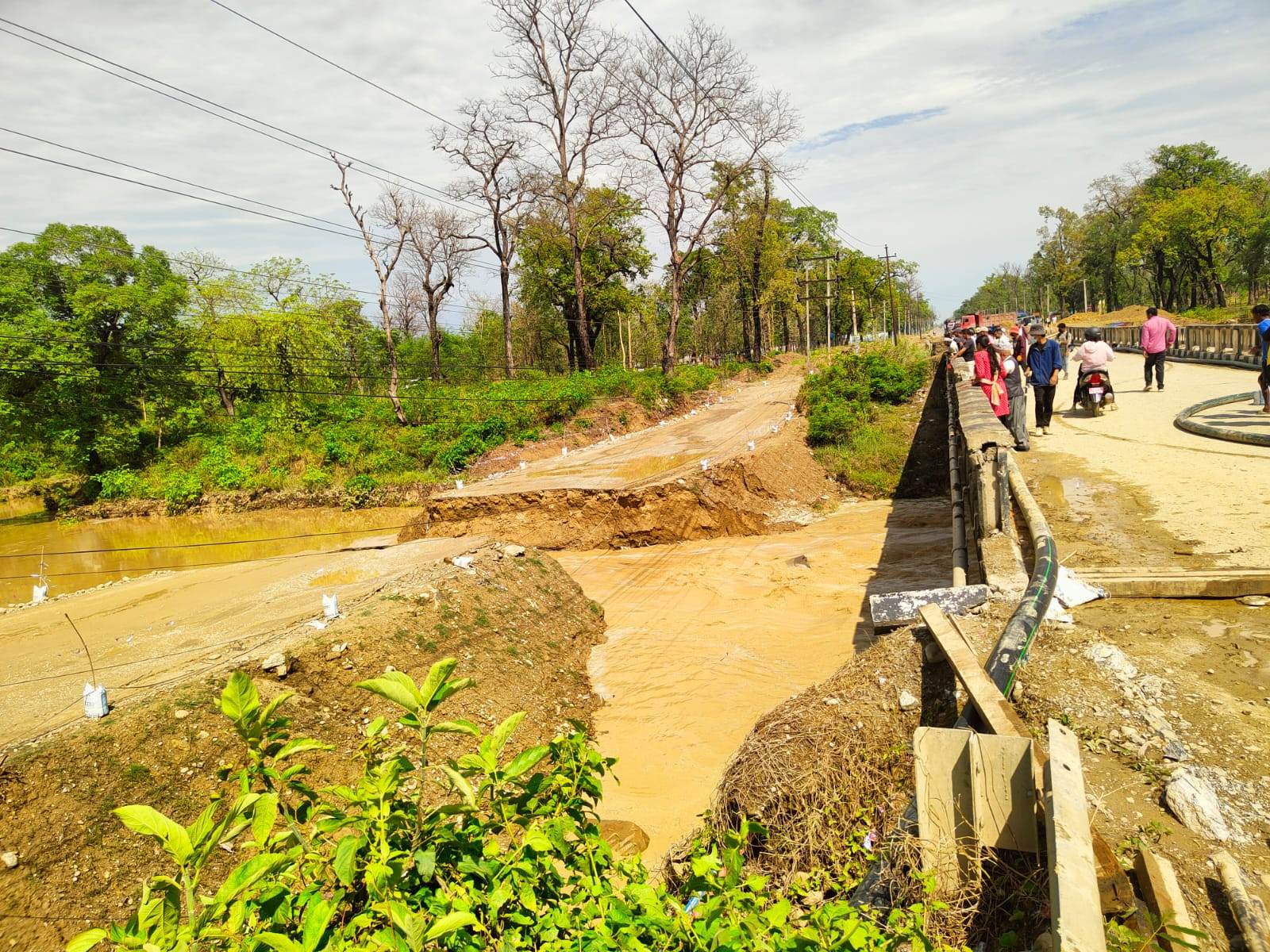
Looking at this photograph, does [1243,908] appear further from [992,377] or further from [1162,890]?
[992,377]

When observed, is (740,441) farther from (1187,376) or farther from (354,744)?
(354,744)

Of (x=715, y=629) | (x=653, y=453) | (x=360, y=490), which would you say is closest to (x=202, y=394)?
(x=360, y=490)

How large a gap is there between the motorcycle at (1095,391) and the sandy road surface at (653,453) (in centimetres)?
784

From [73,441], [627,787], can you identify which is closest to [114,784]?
[627,787]

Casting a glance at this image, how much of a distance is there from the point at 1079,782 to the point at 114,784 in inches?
264

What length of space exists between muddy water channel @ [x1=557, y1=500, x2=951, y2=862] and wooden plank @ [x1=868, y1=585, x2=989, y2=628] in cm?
241

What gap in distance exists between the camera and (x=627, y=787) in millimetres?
6918

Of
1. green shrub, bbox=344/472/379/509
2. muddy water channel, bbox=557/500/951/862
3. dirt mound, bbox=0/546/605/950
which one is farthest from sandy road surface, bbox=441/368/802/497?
dirt mound, bbox=0/546/605/950

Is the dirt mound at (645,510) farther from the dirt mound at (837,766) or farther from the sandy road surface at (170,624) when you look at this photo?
the dirt mound at (837,766)

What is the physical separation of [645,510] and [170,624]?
30.6 ft

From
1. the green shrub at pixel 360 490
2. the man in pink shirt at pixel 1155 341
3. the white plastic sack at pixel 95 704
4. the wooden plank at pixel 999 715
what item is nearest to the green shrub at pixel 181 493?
the green shrub at pixel 360 490

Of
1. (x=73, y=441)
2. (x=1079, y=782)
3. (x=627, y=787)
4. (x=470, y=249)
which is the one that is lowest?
(x=627, y=787)

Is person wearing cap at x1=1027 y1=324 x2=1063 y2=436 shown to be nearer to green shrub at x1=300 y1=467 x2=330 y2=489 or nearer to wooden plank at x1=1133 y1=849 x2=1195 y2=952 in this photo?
wooden plank at x1=1133 y1=849 x2=1195 y2=952

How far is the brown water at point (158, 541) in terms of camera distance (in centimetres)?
2103
